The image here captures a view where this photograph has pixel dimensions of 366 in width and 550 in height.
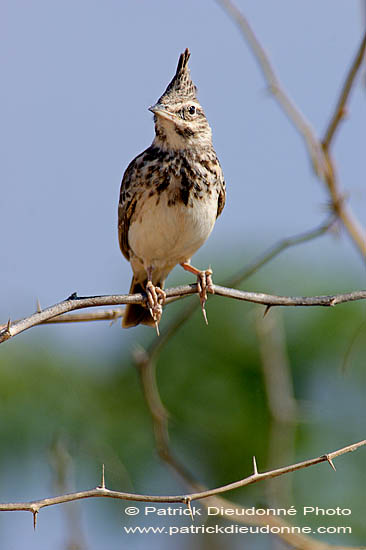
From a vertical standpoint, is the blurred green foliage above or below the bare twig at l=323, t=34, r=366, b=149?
above

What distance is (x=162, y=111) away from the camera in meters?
5.10

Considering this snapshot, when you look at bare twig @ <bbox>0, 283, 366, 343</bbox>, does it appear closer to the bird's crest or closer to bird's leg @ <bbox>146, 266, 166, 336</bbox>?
bird's leg @ <bbox>146, 266, 166, 336</bbox>

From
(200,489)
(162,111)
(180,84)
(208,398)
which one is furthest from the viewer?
(208,398)

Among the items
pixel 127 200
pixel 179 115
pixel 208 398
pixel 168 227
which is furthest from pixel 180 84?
pixel 208 398

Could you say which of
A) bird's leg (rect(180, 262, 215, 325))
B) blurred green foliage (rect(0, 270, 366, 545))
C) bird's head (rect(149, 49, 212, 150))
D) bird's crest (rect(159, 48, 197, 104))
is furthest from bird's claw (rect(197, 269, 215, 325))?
blurred green foliage (rect(0, 270, 366, 545))


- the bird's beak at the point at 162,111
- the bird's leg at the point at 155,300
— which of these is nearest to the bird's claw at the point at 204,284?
the bird's leg at the point at 155,300

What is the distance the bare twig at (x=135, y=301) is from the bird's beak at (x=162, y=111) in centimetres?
138

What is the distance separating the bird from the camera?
514 centimetres

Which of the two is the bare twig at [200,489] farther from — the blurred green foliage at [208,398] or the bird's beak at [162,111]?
the blurred green foliage at [208,398]

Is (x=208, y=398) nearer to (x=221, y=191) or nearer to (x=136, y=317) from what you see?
(x=136, y=317)

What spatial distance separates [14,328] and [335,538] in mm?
4087

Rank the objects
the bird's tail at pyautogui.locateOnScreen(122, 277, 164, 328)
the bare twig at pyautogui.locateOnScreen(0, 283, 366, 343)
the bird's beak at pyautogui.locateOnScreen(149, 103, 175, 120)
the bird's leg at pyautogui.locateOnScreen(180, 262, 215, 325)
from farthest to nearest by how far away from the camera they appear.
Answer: the bird's tail at pyautogui.locateOnScreen(122, 277, 164, 328) < the bird's beak at pyautogui.locateOnScreen(149, 103, 175, 120) < the bird's leg at pyautogui.locateOnScreen(180, 262, 215, 325) < the bare twig at pyautogui.locateOnScreen(0, 283, 366, 343)

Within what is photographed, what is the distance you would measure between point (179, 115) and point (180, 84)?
0.20 m

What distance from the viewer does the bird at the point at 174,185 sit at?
5137 millimetres
